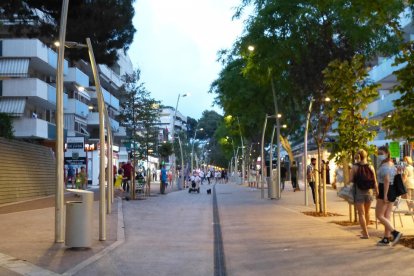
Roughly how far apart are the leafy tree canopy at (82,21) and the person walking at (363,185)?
10.0 meters

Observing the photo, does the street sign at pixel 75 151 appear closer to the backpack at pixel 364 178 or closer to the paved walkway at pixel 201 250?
the paved walkway at pixel 201 250

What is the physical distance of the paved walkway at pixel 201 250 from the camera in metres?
8.84

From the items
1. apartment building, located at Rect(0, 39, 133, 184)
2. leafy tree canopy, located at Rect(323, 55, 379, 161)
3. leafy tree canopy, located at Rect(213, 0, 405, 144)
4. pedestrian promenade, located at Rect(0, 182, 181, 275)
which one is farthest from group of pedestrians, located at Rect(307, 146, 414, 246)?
apartment building, located at Rect(0, 39, 133, 184)

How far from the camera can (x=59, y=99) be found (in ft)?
39.7

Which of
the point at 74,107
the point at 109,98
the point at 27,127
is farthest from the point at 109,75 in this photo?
the point at 27,127

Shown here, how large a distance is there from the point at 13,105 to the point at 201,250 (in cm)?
3268

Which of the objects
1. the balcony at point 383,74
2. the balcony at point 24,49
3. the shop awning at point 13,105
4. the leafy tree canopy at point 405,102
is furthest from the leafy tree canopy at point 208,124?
the leafy tree canopy at point 405,102

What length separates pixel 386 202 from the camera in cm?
1152

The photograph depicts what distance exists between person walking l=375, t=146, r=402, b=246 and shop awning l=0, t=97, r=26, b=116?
3260 cm

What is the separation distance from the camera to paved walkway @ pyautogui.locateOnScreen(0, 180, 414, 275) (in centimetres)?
884

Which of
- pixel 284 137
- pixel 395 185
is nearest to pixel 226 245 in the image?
pixel 395 185

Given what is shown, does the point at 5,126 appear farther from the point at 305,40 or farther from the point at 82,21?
the point at 305,40

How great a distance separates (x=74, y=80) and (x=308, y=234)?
125 feet

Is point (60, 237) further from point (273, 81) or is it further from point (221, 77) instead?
point (221, 77)
